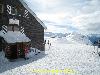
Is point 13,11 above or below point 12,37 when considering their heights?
above

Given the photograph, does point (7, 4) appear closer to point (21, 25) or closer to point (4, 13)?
point (4, 13)

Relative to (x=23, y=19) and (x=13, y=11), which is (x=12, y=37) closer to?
(x=13, y=11)

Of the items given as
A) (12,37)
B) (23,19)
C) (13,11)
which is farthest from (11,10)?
(12,37)

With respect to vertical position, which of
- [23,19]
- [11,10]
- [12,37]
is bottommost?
[12,37]

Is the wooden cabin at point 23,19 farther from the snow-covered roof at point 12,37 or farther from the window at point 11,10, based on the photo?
the snow-covered roof at point 12,37

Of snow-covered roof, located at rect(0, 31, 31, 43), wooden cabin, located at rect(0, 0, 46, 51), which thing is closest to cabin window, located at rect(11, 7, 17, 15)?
wooden cabin, located at rect(0, 0, 46, 51)

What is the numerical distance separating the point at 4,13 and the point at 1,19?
96cm

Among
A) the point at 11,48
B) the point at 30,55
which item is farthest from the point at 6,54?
the point at 30,55

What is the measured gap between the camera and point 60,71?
18.9 m

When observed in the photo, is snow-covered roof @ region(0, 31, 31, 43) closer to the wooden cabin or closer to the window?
the wooden cabin

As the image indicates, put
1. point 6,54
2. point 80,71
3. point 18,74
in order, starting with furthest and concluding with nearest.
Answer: point 6,54
point 80,71
point 18,74

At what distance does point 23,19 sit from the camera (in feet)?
101

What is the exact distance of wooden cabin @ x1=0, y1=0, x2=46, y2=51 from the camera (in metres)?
28.2

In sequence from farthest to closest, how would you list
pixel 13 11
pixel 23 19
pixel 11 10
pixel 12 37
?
pixel 23 19 → pixel 13 11 → pixel 11 10 → pixel 12 37
